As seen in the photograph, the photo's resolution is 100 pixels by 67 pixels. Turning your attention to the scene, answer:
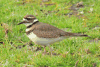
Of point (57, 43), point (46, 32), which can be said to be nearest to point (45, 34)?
point (46, 32)

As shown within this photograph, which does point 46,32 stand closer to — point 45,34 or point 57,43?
point 45,34

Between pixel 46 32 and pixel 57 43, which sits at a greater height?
pixel 46 32

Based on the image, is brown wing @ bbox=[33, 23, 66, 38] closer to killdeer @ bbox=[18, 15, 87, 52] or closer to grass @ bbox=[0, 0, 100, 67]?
killdeer @ bbox=[18, 15, 87, 52]

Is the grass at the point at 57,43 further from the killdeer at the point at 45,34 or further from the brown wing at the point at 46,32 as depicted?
the brown wing at the point at 46,32

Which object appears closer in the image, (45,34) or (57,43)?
(45,34)

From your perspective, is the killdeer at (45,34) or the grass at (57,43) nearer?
the grass at (57,43)

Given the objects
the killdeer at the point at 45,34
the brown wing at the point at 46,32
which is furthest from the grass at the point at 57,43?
the brown wing at the point at 46,32

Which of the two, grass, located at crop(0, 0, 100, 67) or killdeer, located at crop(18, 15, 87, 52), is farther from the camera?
killdeer, located at crop(18, 15, 87, 52)

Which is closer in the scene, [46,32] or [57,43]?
[46,32]

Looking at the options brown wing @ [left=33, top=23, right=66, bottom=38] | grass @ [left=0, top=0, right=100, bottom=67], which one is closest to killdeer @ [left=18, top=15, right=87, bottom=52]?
brown wing @ [left=33, top=23, right=66, bottom=38]
